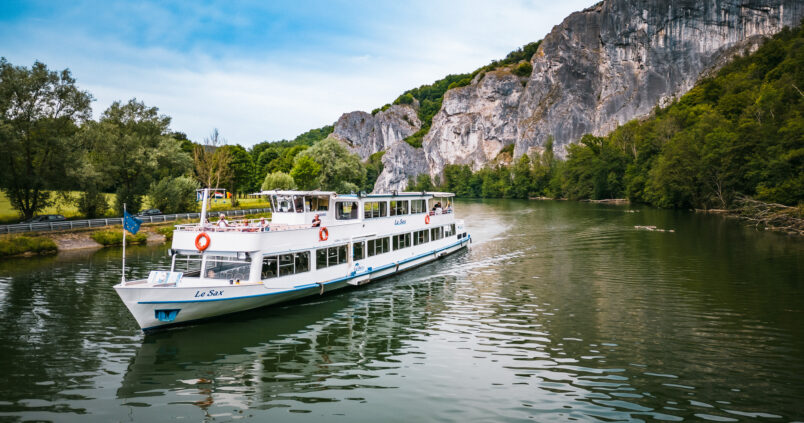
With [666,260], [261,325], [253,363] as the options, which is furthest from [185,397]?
[666,260]

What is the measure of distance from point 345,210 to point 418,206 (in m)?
8.14

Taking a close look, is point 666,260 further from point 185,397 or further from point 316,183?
point 316,183

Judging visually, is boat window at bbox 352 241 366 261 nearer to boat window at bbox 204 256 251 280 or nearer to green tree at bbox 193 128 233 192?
boat window at bbox 204 256 251 280

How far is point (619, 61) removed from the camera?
154000 mm

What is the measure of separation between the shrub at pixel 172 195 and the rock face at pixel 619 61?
→ 133 meters

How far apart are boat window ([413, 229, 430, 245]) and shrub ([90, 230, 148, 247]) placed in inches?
1173

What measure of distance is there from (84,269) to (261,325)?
802 inches

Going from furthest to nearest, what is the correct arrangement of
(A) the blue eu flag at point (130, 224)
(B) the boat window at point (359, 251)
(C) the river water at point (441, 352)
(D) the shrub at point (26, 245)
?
(D) the shrub at point (26, 245), (B) the boat window at point (359, 251), (A) the blue eu flag at point (130, 224), (C) the river water at point (441, 352)

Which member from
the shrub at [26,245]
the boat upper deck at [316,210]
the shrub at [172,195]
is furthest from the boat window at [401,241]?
the shrub at [172,195]

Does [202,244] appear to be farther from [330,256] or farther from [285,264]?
[330,256]

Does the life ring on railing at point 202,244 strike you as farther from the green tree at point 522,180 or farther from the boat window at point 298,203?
the green tree at point 522,180

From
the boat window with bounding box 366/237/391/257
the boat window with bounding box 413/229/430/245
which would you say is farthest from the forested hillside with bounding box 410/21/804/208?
the boat window with bounding box 366/237/391/257

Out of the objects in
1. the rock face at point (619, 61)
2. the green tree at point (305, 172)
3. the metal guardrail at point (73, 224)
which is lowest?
the metal guardrail at point (73, 224)

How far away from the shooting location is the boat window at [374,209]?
27.7 meters
